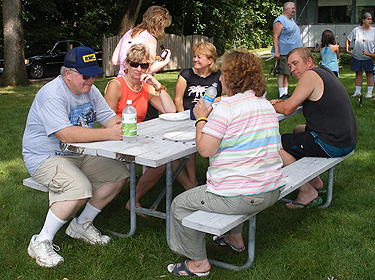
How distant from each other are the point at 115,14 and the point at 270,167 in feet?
64.8

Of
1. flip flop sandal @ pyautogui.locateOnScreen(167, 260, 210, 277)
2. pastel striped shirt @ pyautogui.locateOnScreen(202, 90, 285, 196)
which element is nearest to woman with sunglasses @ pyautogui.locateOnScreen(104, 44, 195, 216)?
flip flop sandal @ pyautogui.locateOnScreen(167, 260, 210, 277)

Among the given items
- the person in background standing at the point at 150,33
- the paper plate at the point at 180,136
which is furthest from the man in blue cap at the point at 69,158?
the person in background standing at the point at 150,33

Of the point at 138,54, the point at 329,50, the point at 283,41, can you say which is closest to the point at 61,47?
the point at 283,41

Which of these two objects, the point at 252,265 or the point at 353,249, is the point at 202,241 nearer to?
the point at 252,265

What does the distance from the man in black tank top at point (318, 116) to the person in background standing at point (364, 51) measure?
19.4ft

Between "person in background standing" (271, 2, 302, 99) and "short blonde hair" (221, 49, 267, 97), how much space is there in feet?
22.3

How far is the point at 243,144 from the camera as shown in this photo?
2.82 m

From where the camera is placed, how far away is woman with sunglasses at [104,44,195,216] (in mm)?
4176

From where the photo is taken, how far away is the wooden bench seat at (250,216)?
2.73 metres

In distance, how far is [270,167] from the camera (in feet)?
9.62

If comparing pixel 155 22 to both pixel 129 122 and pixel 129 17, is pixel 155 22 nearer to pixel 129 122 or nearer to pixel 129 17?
pixel 129 122

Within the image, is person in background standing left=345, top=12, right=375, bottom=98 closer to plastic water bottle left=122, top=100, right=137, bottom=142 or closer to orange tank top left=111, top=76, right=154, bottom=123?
orange tank top left=111, top=76, right=154, bottom=123

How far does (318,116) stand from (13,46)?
33.5 ft

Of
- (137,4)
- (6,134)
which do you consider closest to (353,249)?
(6,134)
